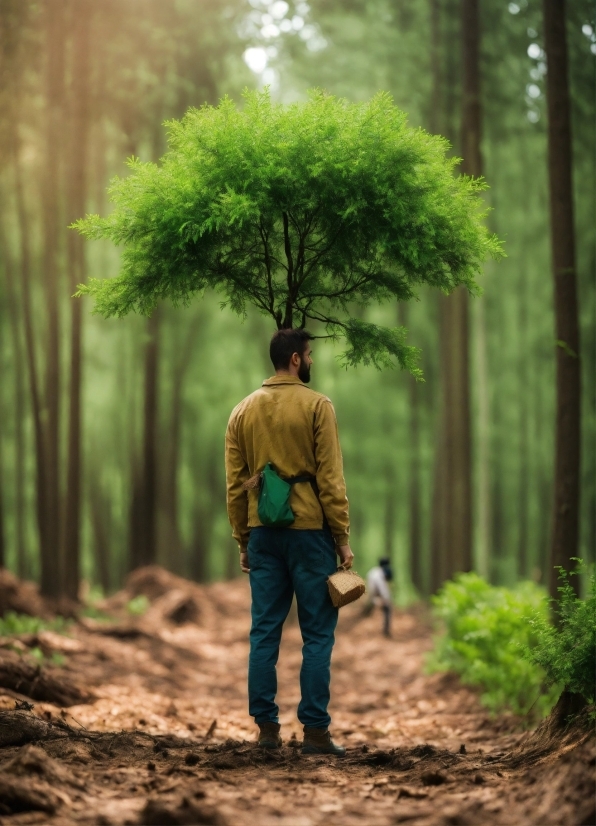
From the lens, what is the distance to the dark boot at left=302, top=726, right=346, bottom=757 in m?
5.41

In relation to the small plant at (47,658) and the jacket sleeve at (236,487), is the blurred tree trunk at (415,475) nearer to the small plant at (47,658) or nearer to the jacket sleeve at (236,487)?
the small plant at (47,658)

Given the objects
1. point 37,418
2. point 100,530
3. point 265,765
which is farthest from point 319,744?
point 100,530

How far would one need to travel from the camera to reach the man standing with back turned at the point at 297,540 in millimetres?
5488

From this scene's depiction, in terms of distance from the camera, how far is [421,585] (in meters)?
25.7

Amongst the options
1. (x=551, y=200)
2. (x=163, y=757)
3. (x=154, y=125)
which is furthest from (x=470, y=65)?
(x=163, y=757)

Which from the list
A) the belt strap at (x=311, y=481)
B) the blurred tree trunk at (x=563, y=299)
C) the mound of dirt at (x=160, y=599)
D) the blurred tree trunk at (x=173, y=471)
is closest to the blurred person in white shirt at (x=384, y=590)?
the mound of dirt at (x=160, y=599)

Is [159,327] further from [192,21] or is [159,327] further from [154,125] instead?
[192,21]

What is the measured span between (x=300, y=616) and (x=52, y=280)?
10728 millimetres

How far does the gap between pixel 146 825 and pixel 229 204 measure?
3.60 meters

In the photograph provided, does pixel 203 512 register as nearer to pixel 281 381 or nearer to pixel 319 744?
pixel 281 381

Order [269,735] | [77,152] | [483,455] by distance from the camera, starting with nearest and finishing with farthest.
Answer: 1. [269,735]
2. [77,152]
3. [483,455]

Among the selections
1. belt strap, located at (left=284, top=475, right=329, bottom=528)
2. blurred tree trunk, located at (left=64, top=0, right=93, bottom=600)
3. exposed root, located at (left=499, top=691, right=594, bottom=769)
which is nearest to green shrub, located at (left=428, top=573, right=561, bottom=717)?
exposed root, located at (left=499, top=691, right=594, bottom=769)

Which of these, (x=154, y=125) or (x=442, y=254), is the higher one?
(x=154, y=125)

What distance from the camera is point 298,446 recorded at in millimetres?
5602
